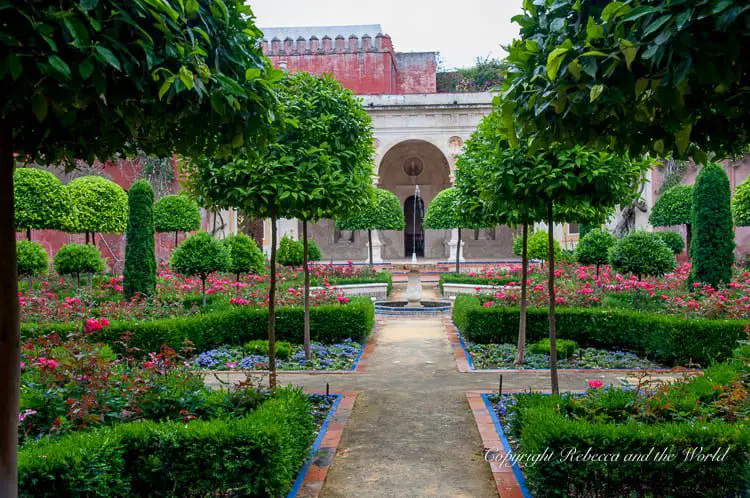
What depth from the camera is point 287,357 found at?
28.7 ft

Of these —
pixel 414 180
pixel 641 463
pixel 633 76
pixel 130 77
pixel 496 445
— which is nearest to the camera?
pixel 130 77

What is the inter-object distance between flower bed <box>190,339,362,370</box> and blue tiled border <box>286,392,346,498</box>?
174cm

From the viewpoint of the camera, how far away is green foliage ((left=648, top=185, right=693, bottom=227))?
18406 millimetres

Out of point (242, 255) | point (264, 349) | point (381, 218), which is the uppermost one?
point (381, 218)

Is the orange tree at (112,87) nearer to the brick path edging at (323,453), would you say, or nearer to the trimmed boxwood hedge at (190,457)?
the trimmed boxwood hedge at (190,457)

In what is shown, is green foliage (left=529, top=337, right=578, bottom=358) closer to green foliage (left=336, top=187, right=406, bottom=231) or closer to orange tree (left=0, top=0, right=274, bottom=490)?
orange tree (left=0, top=0, right=274, bottom=490)

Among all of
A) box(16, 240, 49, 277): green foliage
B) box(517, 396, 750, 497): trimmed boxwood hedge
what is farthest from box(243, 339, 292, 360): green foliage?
box(16, 240, 49, 277): green foliage

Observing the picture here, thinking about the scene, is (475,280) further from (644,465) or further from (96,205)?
(644,465)

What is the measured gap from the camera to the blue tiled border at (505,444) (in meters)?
3.99

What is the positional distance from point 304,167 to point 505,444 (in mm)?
3718

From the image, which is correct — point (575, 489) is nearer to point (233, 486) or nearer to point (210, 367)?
point (233, 486)

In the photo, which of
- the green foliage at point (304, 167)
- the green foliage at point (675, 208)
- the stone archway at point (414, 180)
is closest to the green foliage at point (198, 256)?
the green foliage at point (304, 167)

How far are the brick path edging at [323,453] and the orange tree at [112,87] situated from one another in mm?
1966

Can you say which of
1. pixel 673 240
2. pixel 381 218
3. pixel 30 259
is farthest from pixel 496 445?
pixel 381 218
